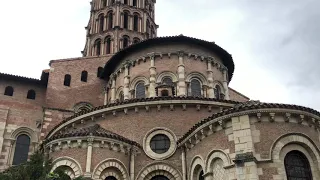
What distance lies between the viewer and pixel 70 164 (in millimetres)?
18828

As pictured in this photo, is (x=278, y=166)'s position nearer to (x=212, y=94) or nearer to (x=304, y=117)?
(x=304, y=117)

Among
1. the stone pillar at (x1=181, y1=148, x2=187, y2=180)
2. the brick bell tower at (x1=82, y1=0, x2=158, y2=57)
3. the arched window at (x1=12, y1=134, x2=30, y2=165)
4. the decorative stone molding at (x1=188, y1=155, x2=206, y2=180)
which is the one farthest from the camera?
the brick bell tower at (x1=82, y1=0, x2=158, y2=57)

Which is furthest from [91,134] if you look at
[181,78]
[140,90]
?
[181,78]

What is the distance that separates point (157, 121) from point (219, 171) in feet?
19.9

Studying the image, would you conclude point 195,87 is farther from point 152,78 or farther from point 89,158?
point 89,158

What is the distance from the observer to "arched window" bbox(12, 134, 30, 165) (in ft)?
92.6

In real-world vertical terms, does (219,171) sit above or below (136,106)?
below

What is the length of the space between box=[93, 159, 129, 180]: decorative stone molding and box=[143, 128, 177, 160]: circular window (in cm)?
190

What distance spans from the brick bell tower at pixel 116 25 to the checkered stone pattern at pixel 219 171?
26.8m

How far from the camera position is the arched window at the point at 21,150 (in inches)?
1112

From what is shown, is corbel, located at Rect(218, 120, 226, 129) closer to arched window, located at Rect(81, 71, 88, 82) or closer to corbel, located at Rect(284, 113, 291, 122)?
corbel, located at Rect(284, 113, 291, 122)

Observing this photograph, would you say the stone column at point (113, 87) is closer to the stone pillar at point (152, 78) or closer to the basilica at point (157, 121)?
the basilica at point (157, 121)

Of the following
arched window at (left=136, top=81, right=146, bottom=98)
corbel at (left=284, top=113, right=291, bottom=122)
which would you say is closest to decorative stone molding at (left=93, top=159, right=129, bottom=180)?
arched window at (left=136, top=81, right=146, bottom=98)

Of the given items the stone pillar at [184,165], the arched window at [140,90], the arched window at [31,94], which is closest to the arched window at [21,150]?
the arched window at [31,94]
